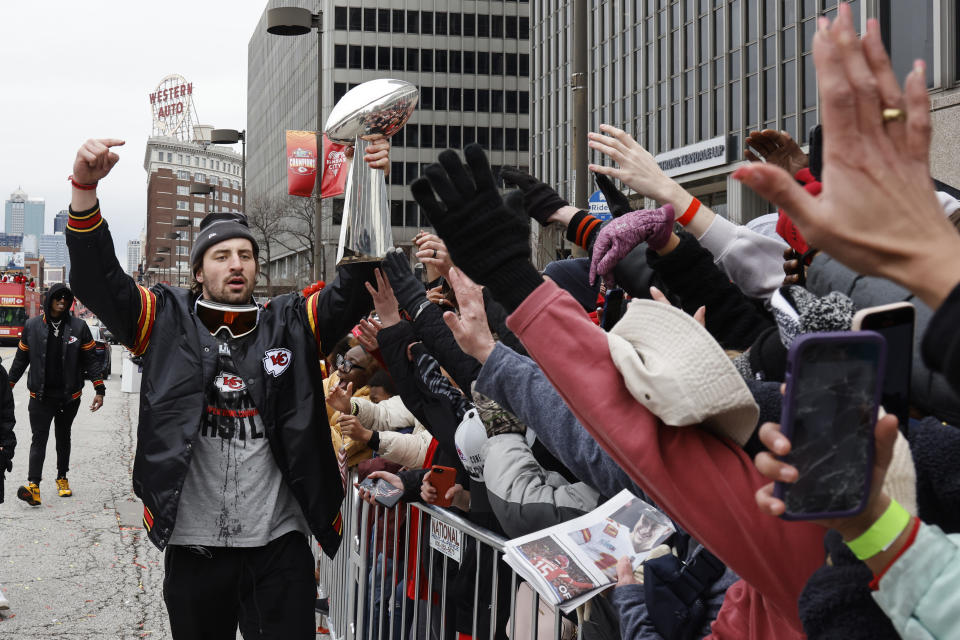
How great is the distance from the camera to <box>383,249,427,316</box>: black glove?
3578 millimetres

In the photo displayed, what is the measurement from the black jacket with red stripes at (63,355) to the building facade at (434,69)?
53.7 meters

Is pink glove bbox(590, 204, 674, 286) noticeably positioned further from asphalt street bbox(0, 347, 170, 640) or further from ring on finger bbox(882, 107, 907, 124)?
asphalt street bbox(0, 347, 170, 640)

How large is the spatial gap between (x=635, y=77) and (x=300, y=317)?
1651 inches

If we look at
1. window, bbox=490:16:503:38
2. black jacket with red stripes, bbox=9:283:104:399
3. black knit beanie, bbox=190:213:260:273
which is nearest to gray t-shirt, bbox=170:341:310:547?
black knit beanie, bbox=190:213:260:273

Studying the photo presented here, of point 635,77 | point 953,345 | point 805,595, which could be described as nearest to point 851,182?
point 953,345

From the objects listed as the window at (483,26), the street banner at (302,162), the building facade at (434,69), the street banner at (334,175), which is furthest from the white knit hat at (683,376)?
the window at (483,26)

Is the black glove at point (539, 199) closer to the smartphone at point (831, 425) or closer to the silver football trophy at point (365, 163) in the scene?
the silver football trophy at point (365, 163)

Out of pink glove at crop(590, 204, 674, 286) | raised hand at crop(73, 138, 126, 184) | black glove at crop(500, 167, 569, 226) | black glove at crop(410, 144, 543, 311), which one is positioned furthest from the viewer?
raised hand at crop(73, 138, 126, 184)

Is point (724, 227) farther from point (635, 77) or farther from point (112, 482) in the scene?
point (635, 77)

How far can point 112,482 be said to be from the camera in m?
10.3

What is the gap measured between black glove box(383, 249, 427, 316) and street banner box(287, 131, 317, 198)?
1328 centimetres

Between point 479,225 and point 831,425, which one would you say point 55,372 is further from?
point 831,425

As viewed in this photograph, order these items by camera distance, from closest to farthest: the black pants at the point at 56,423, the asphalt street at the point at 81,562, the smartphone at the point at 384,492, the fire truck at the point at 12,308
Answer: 1. the smartphone at the point at 384,492
2. the asphalt street at the point at 81,562
3. the black pants at the point at 56,423
4. the fire truck at the point at 12,308

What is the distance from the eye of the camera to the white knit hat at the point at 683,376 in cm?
144
